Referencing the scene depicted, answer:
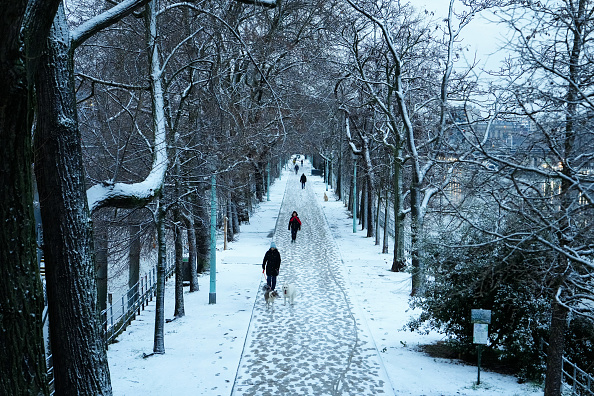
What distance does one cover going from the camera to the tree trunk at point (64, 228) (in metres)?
6.18

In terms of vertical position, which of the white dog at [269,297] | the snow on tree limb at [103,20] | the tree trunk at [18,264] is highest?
the snow on tree limb at [103,20]

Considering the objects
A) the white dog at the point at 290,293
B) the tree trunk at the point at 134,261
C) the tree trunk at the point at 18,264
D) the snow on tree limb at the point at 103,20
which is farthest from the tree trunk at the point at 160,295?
the tree trunk at the point at 18,264

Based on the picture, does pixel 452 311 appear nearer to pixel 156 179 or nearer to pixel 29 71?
pixel 156 179

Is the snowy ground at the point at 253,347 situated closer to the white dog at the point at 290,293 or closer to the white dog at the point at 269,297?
the white dog at the point at 290,293

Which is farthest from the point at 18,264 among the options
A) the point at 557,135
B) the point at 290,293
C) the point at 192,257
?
the point at 192,257

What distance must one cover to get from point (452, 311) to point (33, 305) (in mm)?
8503

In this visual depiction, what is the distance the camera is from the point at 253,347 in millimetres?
12070

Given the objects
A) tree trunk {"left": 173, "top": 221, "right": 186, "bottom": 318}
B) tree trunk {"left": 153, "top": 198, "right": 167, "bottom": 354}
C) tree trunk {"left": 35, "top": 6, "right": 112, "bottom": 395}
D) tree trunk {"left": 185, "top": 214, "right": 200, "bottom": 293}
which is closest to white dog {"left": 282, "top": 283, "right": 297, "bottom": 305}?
tree trunk {"left": 173, "top": 221, "right": 186, "bottom": 318}

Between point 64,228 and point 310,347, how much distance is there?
7.09 metres

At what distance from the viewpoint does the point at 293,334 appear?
510 inches

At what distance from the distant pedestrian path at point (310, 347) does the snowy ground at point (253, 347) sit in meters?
0.05

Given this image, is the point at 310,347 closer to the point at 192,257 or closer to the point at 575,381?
the point at 575,381

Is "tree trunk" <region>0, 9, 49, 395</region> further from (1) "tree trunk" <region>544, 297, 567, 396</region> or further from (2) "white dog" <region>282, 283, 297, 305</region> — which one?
(2) "white dog" <region>282, 283, 297, 305</region>

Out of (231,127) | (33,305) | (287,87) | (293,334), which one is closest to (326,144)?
(287,87)
